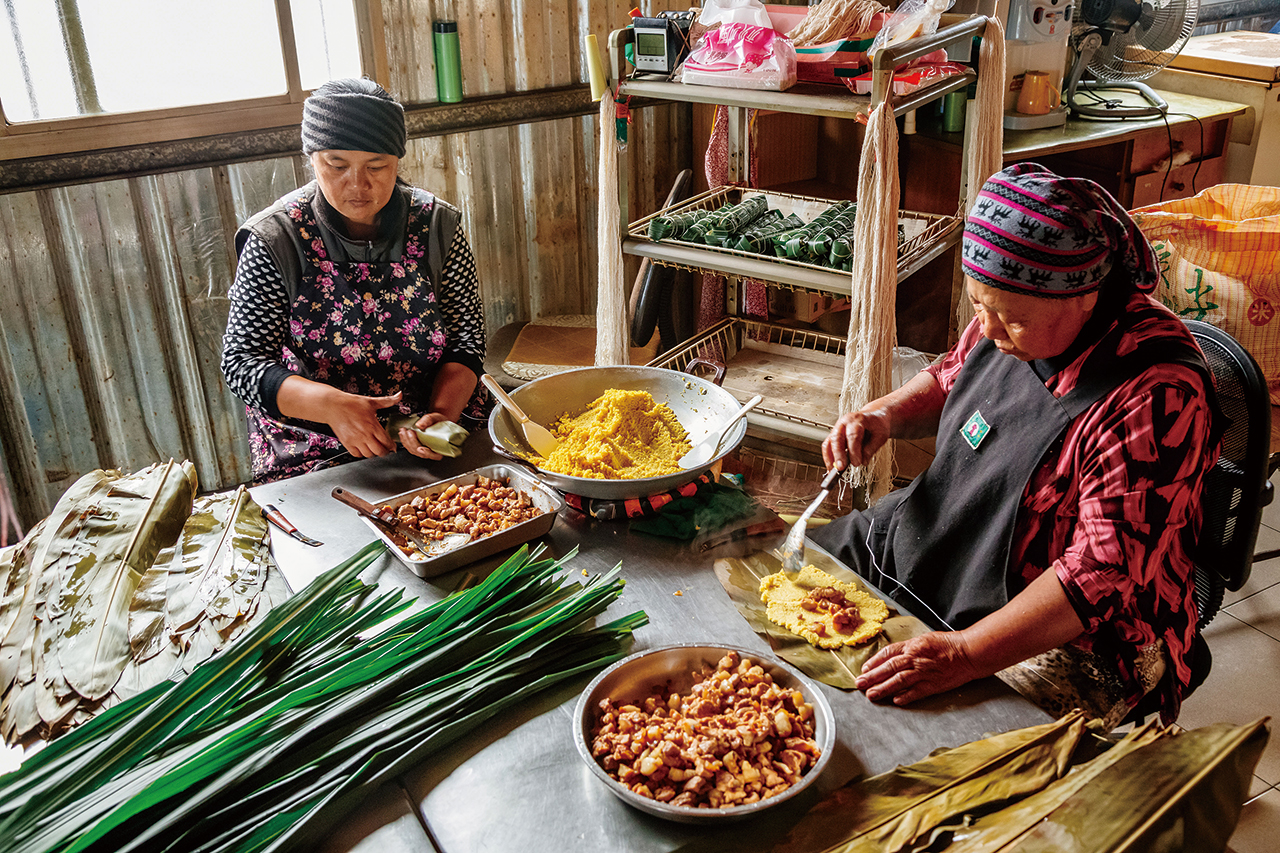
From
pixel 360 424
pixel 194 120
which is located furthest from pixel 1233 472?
A: pixel 194 120

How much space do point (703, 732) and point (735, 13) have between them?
2.14 metres

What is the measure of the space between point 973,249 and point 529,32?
2.75m

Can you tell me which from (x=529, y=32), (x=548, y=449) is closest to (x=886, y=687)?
(x=548, y=449)

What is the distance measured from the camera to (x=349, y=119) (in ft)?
6.93

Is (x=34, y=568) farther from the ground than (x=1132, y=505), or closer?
closer

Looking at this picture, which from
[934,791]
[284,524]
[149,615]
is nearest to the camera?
[934,791]

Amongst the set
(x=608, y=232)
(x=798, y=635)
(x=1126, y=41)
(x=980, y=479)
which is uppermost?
(x=1126, y=41)

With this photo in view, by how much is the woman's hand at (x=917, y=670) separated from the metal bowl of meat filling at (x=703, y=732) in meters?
0.13

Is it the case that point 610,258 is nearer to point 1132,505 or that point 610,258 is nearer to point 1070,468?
point 1070,468

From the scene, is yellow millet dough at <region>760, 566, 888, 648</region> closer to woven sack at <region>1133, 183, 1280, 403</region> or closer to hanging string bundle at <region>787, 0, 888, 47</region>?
hanging string bundle at <region>787, 0, 888, 47</region>

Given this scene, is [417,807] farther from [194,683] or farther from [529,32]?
[529,32]

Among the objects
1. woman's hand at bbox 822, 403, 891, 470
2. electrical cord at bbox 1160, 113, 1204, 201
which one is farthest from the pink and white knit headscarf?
electrical cord at bbox 1160, 113, 1204, 201

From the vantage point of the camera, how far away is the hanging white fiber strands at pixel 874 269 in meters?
2.41

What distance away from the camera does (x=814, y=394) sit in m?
3.18
